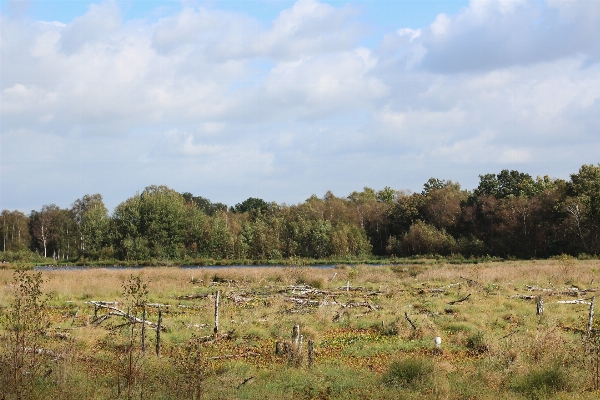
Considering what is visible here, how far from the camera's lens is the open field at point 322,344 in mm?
11070

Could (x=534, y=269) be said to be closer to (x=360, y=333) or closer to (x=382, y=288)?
(x=382, y=288)

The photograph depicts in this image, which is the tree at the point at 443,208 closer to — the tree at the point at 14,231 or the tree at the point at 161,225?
the tree at the point at 161,225

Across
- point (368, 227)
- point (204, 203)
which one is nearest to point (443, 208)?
point (368, 227)

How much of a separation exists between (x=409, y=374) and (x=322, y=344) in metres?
4.90

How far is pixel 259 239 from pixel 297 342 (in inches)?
2613

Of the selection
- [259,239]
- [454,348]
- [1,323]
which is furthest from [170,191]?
[454,348]

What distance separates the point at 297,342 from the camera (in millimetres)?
14102

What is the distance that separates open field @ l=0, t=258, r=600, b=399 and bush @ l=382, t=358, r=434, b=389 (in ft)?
0.08

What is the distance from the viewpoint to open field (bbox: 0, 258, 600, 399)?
11.1 meters

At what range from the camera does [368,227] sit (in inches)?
3477

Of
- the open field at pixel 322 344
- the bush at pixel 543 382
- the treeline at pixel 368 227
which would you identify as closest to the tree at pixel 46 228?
the treeline at pixel 368 227

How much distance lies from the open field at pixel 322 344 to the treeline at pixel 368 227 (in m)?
35.0

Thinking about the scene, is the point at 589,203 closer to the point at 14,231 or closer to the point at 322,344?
the point at 322,344

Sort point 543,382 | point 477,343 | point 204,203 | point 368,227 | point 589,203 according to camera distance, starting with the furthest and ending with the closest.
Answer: point 204,203, point 368,227, point 589,203, point 477,343, point 543,382
